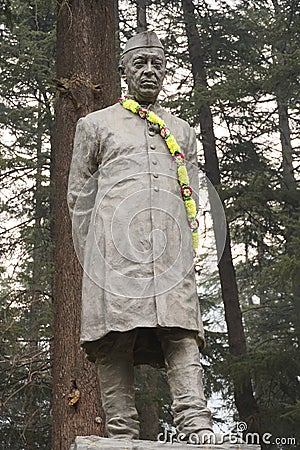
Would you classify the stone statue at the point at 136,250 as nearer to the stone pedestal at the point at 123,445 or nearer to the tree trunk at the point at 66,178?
the stone pedestal at the point at 123,445

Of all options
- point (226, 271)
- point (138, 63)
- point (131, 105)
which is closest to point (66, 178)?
point (131, 105)

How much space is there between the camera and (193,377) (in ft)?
14.9

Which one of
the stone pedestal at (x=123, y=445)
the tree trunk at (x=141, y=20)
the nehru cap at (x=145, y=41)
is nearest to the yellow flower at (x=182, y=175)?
the nehru cap at (x=145, y=41)

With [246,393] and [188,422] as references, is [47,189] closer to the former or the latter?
Result: [246,393]

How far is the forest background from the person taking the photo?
7.99 meters

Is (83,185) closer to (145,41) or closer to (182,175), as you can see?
(182,175)

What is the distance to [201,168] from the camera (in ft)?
51.2

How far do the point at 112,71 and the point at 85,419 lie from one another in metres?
3.21

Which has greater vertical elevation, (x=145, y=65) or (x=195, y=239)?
(x=145, y=65)

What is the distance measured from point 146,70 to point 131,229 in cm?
95

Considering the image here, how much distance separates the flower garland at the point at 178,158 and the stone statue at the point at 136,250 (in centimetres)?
2

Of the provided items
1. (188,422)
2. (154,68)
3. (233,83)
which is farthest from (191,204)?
(233,83)

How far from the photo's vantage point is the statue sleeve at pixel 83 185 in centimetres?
504

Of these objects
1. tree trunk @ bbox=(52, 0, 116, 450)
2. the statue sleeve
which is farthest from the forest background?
the statue sleeve
